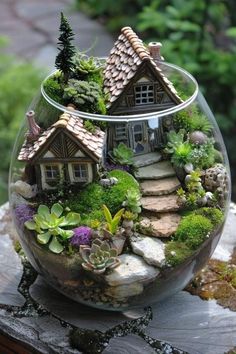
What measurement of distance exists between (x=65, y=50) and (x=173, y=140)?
29 centimetres

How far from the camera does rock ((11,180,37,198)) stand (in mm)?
1270

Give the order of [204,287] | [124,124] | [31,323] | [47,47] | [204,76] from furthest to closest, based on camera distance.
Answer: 1. [47,47]
2. [204,76]
3. [204,287]
4. [31,323]
5. [124,124]

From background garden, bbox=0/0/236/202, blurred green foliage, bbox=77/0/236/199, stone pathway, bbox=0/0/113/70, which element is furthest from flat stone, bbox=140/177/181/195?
stone pathway, bbox=0/0/113/70

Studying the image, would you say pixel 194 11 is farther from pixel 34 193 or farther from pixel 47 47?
pixel 34 193

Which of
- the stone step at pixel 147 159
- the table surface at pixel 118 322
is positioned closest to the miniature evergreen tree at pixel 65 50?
the stone step at pixel 147 159

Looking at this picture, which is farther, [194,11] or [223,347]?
[194,11]

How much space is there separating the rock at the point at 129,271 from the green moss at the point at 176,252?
43mm

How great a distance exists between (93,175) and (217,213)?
278 mm

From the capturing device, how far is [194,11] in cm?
342

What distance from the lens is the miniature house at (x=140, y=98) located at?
120 centimetres

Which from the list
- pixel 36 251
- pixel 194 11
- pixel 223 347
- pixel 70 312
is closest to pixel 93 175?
pixel 36 251

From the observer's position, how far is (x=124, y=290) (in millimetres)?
1224

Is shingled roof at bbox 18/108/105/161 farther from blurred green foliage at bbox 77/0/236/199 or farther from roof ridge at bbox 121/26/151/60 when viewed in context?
blurred green foliage at bbox 77/0/236/199

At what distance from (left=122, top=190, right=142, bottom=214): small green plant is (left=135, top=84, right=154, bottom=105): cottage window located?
0.19 m
